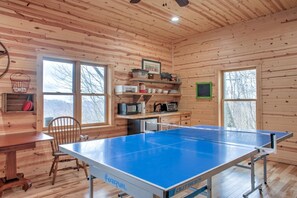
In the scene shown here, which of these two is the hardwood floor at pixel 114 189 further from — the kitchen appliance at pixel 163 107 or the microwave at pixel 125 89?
the kitchen appliance at pixel 163 107

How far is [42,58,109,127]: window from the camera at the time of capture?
12.4ft

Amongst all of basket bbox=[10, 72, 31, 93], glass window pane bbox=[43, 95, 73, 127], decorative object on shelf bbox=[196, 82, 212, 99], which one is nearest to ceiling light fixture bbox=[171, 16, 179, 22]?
decorative object on shelf bbox=[196, 82, 212, 99]

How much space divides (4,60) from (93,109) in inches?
68.6

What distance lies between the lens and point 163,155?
5.58 ft

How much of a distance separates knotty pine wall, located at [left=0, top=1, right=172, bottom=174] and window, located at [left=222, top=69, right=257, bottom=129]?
2250mm

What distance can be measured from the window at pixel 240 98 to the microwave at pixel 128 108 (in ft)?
6.77

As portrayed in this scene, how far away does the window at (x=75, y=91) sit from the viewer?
149 inches

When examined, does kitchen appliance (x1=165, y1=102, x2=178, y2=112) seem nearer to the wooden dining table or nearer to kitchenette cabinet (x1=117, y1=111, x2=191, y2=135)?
kitchenette cabinet (x1=117, y1=111, x2=191, y2=135)

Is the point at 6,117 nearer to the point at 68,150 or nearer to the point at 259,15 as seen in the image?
the point at 68,150

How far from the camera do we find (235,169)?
12.5ft

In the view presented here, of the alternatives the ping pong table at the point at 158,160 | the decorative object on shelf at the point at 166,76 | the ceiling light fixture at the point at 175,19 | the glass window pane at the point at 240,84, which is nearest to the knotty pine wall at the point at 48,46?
the decorative object on shelf at the point at 166,76

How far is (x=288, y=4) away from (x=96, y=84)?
12.7ft

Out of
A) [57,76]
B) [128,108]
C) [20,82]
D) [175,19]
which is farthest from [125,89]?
[20,82]

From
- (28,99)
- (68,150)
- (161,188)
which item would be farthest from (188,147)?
(28,99)
